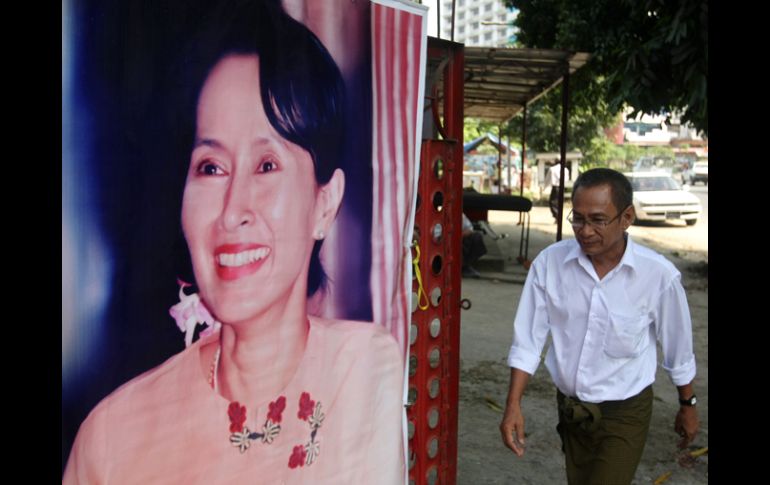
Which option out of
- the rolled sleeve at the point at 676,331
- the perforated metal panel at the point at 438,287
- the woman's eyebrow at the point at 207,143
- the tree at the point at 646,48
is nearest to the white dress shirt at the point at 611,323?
the rolled sleeve at the point at 676,331

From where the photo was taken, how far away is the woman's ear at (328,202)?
2266mm

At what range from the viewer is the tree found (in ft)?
20.9

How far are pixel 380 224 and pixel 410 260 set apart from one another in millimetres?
201

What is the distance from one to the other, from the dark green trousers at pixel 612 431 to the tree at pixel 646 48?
4575 mm

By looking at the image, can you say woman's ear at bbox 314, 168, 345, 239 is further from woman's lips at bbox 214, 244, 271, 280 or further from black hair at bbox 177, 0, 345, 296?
woman's lips at bbox 214, 244, 271, 280

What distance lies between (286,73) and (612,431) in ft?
5.82

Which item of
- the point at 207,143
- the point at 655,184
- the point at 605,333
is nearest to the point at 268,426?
the point at 207,143

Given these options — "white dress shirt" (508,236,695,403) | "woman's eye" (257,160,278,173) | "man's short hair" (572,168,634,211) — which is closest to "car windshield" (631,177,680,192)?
"white dress shirt" (508,236,695,403)

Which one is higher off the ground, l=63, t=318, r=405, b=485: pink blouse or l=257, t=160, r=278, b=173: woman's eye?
l=257, t=160, r=278, b=173: woman's eye

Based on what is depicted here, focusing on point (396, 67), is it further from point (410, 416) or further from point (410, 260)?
point (410, 416)

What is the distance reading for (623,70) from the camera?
7293mm

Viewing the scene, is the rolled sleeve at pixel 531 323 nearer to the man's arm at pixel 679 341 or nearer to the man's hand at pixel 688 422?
the man's arm at pixel 679 341

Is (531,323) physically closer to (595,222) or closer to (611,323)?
(611,323)

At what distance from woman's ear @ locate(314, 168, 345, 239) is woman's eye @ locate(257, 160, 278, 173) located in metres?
0.22
